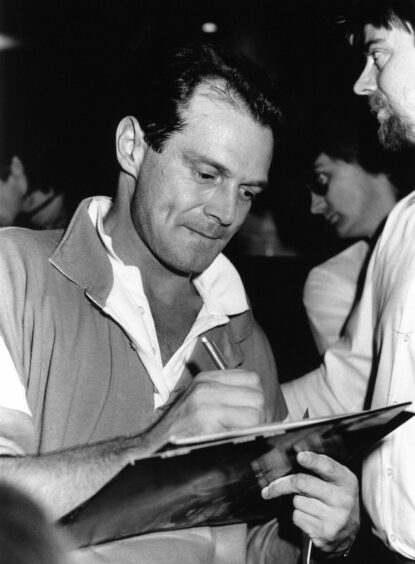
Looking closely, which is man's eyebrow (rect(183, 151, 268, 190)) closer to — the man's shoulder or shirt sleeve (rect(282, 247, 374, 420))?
the man's shoulder

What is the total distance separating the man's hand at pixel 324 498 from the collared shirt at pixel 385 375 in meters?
0.21

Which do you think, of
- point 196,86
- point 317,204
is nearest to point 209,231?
point 196,86

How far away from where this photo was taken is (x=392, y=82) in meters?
1.76

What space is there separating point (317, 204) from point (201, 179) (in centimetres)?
150

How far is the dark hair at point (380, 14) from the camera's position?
1771 mm

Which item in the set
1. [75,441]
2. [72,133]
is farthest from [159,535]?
[72,133]

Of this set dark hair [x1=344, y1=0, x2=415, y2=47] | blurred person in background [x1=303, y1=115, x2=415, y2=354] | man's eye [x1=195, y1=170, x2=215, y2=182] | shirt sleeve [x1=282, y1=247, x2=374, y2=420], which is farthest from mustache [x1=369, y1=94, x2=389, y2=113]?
blurred person in background [x1=303, y1=115, x2=415, y2=354]

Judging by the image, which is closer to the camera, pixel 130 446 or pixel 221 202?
pixel 130 446

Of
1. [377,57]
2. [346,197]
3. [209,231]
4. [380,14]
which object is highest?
[380,14]

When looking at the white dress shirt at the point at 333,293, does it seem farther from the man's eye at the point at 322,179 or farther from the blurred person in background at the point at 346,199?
the man's eye at the point at 322,179

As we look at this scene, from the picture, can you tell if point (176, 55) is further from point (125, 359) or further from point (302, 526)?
point (302, 526)

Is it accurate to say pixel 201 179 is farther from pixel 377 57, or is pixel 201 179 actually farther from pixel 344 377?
pixel 344 377

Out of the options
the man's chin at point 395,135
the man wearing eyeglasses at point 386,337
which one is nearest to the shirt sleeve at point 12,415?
the man wearing eyeglasses at point 386,337

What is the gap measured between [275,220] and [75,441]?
86.5 inches
